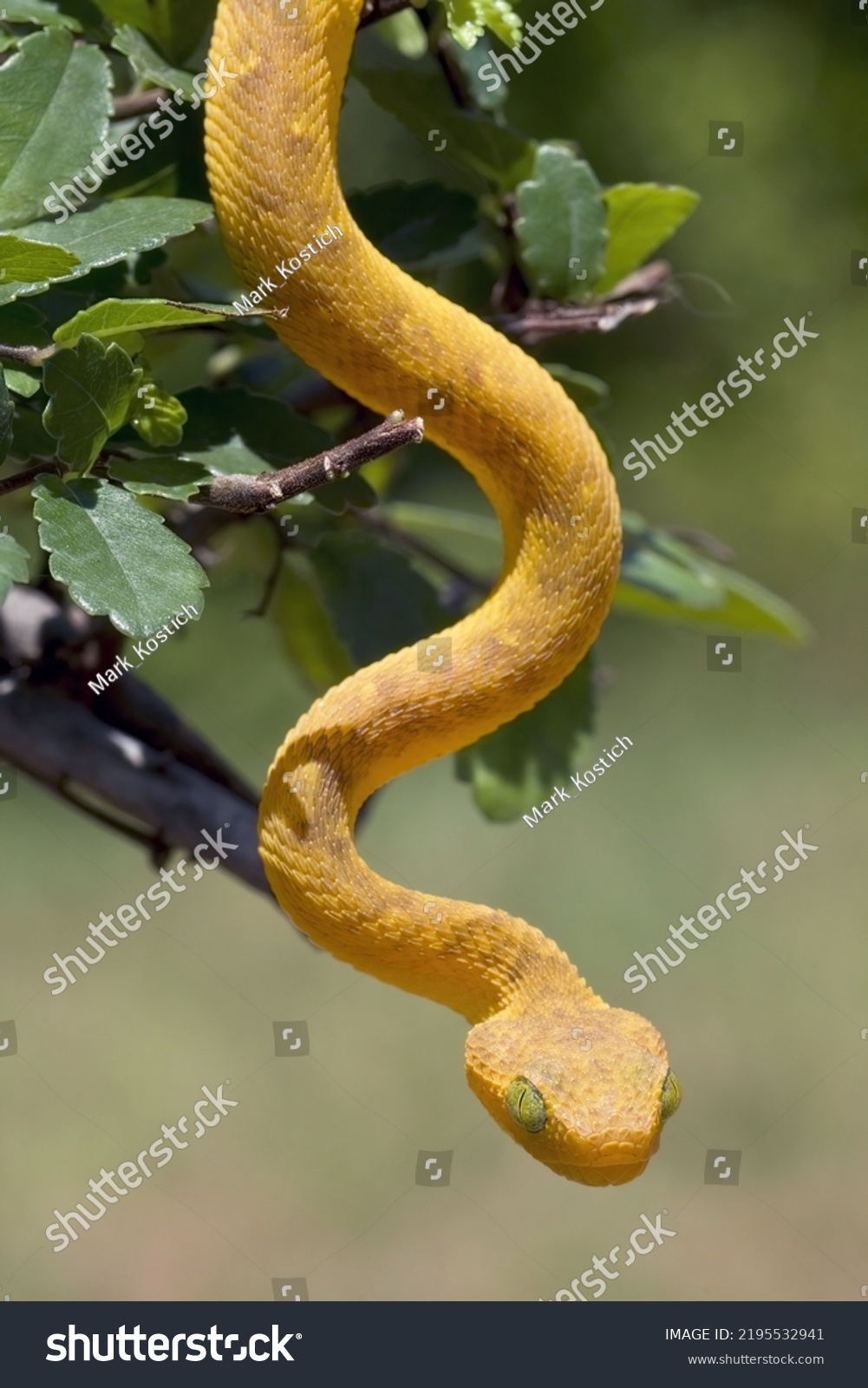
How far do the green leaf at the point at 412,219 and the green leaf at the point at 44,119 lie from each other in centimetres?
26

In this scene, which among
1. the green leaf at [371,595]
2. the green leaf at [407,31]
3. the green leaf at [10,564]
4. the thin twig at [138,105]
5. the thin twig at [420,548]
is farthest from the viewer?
the thin twig at [420,548]

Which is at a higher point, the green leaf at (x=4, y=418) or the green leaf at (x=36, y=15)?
the green leaf at (x=36, y=15)

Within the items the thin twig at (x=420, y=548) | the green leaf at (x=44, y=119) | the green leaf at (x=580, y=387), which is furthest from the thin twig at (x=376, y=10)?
the thin twig at (x=420, y=548)

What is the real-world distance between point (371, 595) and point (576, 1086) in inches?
19.8

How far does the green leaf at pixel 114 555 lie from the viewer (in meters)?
0.64

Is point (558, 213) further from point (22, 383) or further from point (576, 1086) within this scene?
point (576, 1086)

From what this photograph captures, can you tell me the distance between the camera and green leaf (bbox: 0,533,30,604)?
601 mm

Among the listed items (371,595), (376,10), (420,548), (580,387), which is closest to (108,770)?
(371,595)

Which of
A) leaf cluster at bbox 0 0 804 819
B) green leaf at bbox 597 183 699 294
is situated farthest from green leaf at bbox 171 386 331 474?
green leaf at bbox 597 183 699 294

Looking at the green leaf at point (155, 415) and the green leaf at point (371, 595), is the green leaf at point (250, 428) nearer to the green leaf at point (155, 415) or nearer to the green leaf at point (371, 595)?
the green leaf at point (155, 415)

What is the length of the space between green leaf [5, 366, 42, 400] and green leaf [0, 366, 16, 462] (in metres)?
Result: 0.03

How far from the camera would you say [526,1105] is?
2.62 feet

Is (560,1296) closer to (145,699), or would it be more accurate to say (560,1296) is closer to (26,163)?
(145,699)

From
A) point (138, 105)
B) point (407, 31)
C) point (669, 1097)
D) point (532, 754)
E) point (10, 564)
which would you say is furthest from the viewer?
point (532, 754)
